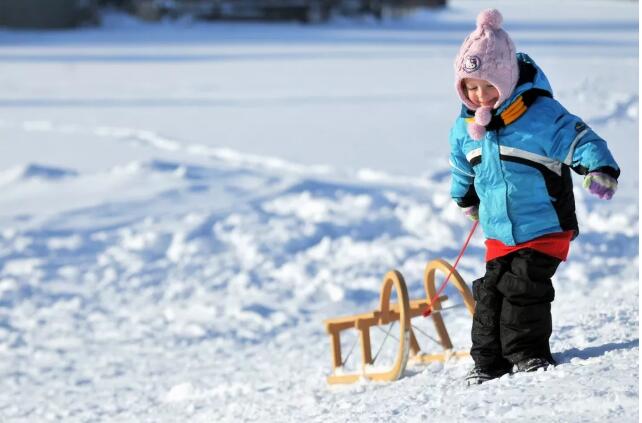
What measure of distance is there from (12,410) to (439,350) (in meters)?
1.90

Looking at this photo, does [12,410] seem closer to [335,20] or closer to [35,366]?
[35,366]

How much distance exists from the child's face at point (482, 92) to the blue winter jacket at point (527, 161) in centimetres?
5

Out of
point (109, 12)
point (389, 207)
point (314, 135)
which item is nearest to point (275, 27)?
point (109, 12)

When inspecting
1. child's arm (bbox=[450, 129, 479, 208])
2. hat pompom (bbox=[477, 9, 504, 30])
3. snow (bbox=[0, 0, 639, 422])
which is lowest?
snow (bbox=[0, 0, 639, 422])

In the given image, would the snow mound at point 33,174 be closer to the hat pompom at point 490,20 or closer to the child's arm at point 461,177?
the child's arm at point 461,177

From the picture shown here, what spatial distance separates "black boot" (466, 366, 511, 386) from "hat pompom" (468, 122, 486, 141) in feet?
2.46

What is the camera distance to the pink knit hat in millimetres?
3100

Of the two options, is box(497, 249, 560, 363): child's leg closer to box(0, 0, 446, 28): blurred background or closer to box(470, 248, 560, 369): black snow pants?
box(470, 248, 560, 369): black snow pants

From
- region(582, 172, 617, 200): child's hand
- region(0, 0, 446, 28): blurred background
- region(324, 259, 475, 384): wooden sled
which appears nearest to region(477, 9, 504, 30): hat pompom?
region(582, 172, 617, 200): child's hand

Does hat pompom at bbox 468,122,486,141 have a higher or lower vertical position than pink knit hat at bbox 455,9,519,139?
lower

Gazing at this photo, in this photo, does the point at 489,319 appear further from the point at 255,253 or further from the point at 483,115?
the point at 255,253

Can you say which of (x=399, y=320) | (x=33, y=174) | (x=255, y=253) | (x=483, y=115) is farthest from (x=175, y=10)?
(x=483, y=115)

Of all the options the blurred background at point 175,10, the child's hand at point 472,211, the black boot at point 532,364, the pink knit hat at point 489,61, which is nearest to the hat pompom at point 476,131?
the pink knit hat at point 489,61

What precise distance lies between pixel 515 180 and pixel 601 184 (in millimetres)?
343
